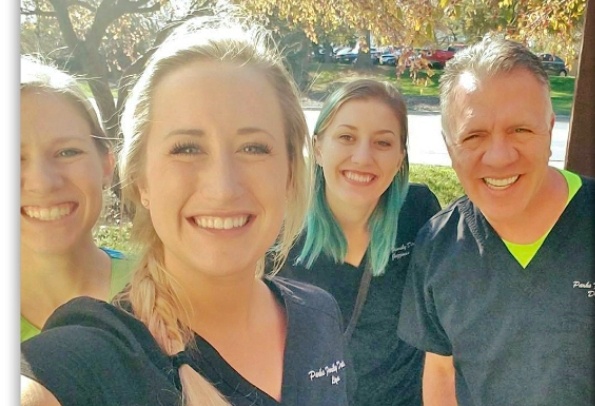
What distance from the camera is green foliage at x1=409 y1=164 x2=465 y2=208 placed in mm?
2098

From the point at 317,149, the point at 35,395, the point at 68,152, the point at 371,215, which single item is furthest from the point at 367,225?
the point at 35,395

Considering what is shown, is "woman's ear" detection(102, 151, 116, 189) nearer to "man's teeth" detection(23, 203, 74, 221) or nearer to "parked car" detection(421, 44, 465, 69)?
"man's teeth" detection(23, 203, 74, 221)

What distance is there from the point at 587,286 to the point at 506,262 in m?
0.26

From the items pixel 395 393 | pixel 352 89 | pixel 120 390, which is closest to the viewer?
pixel 120 390

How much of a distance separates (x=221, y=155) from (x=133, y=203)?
26 centimetres

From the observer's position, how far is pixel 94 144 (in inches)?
71.6

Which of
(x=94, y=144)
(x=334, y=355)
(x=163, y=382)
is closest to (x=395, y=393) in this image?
(x=334, y=355)

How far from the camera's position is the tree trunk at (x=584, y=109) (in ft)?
7.24

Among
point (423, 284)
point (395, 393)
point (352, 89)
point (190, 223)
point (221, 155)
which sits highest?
point (352, 89)

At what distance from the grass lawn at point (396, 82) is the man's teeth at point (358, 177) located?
23 cm

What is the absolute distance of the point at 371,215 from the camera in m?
2.07

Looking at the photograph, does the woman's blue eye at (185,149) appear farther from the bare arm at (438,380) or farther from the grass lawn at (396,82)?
the bare arm at (438,380)

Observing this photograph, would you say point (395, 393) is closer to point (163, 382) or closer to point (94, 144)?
point (163, 382)

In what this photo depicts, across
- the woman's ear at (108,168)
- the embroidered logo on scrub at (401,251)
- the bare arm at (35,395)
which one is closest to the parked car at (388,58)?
the embroidered logo on scrub at (401,251)
